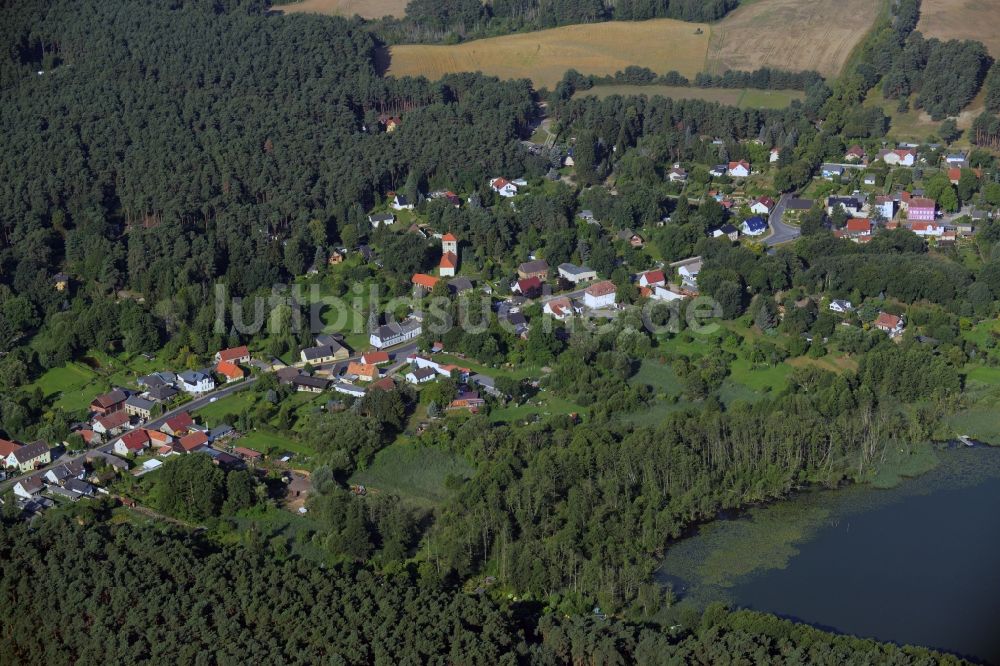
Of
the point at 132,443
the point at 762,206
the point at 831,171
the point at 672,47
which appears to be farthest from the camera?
the point at 672,47

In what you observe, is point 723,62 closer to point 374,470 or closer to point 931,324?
point 931,324

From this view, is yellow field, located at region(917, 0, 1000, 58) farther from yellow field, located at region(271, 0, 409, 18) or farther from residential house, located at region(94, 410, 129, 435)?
residential house, located at region(94, 410, 129, 435)

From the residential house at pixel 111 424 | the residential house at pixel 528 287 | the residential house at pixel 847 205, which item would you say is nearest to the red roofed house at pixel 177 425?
the residential house at pixel 111 424

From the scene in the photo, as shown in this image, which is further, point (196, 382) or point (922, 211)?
point (922, 211)

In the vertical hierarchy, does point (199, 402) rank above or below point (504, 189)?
below

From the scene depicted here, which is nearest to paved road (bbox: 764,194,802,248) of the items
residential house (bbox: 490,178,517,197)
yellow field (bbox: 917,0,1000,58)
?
residential house (bbox: 490,178,517,197)

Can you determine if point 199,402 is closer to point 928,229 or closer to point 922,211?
point 928,229

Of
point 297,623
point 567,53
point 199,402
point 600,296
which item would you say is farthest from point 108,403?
point 567,53
